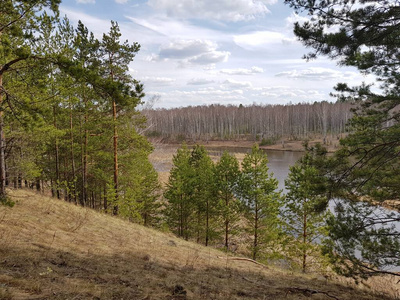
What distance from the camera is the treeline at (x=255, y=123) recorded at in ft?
237

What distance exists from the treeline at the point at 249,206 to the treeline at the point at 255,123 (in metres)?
53.1

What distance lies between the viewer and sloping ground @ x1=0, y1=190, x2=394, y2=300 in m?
4.31

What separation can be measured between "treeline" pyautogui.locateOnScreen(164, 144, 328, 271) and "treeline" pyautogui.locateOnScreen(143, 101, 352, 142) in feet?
174

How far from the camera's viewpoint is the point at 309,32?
633 centimetres

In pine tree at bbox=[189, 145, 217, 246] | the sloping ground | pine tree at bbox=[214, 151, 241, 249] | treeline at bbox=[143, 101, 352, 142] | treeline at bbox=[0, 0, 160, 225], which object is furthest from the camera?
treeline at bbox=[143, 101, 352, 142]

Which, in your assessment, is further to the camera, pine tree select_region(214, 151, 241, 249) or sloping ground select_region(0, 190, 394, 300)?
pine tree select_region(214, 151, 241, 249)

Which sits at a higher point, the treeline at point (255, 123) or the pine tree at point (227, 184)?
the treeline at point (255, 123)

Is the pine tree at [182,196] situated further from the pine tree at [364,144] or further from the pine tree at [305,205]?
the pine tree at [364,144]

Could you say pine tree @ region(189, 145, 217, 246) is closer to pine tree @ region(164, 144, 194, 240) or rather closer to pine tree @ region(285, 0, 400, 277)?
pine tree @ region(164, 144, 194, 240)

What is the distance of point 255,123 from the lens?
76.7 meters

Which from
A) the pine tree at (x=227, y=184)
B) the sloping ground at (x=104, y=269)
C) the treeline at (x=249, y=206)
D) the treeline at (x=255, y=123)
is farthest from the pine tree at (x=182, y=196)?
the treeline at (x=255, y=123)

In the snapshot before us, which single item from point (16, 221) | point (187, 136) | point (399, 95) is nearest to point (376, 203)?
point (399, 95)

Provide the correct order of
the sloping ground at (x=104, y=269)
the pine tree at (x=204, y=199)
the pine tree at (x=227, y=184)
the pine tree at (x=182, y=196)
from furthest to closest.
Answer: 1. the pine tree at (x=182, y=196)
2. the pine tree at (x=204, y=199)
3. the pine tree at (x=227, y=184)
4. the sloping ground at (x=104, y=269)

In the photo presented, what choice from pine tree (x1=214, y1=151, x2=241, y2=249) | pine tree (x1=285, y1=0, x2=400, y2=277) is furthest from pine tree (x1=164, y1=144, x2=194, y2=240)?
pine tree (x1=285, y1=0, x2=400, y2=277)
